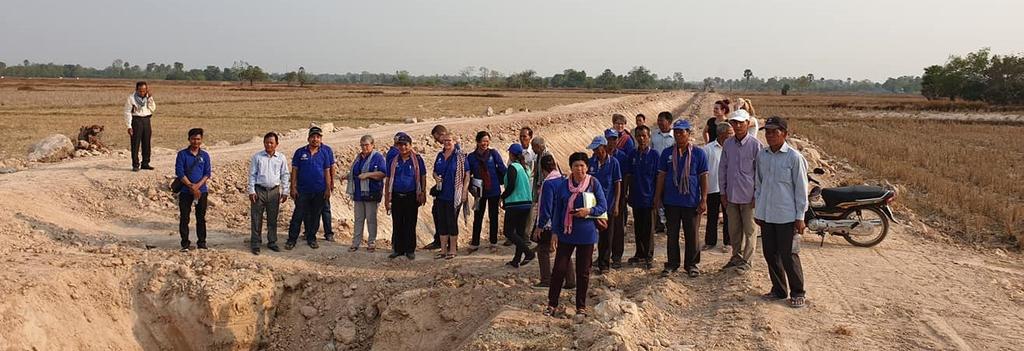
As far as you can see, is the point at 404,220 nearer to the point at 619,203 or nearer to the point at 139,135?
the point at 619,203

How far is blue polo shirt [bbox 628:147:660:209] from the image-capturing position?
7289 millimetres

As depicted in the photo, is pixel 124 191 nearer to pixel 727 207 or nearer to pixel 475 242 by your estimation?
pixel 475 242

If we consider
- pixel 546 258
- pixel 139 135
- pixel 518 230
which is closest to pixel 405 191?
pixel 518 230

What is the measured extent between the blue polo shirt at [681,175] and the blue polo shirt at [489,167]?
1990 millimetres

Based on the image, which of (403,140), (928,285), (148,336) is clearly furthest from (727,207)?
(148,336)

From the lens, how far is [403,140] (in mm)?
7805

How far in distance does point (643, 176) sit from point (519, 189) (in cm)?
134

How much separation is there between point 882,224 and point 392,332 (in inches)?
243

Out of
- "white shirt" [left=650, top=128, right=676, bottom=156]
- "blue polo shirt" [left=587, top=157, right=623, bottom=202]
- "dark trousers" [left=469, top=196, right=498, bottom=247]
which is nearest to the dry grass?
"white shirt" [left=650, top=128, right=676, bottom=156]

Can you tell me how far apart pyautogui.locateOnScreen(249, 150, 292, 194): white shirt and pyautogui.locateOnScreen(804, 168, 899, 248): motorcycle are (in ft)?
21.3

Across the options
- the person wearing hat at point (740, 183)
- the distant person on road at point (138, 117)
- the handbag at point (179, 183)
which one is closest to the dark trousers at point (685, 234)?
the person wearing hat at point (740, 183)

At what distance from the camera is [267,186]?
794 centimetres

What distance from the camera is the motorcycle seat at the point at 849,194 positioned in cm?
854

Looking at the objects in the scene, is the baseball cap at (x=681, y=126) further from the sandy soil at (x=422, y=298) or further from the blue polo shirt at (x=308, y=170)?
the blue polo shirt at (x=308, y=170)
